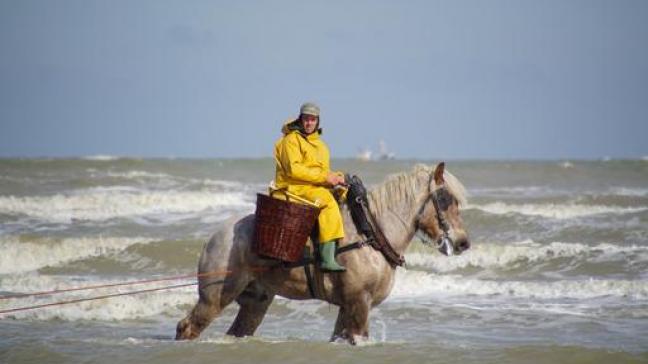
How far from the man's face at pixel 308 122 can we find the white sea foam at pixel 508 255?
8944mm

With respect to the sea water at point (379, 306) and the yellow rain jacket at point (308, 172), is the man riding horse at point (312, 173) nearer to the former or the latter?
the yellow rain jacket at point (308, 172)

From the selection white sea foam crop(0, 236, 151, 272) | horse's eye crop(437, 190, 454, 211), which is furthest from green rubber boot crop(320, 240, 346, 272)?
white sea foam crop(0, 236, 151, 272)

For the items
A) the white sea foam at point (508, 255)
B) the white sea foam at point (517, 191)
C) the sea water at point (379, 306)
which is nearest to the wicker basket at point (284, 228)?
the sea water at point (379, 306)

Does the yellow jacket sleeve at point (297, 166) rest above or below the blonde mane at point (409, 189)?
above

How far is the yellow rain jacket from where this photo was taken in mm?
6676

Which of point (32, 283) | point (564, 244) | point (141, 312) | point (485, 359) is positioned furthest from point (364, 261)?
point (564, 244)

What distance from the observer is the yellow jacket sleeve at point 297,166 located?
667 cm

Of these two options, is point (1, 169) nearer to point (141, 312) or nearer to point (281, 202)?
point (141, 312)

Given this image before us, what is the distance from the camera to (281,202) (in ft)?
21.9

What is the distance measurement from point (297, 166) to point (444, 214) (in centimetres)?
123

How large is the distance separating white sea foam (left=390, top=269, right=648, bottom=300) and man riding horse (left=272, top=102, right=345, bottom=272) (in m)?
5.78

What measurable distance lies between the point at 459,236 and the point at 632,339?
3055 millimetres

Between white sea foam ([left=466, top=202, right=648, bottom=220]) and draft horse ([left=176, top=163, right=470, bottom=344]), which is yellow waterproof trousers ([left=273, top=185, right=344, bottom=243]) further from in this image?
white sea foam ([left=466, top=202, right=648, bottom=220])

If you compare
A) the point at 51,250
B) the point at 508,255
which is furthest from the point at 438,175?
the point at 51,250
